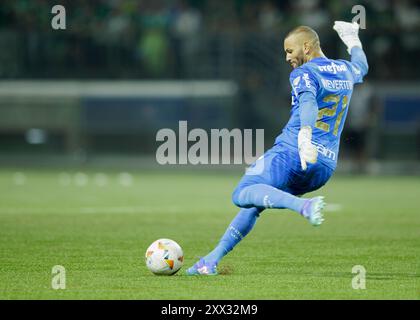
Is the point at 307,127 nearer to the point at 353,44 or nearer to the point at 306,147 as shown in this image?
the point at 306,147

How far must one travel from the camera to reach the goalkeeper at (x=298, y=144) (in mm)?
8984

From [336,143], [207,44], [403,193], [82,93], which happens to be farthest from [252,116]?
[336,143]

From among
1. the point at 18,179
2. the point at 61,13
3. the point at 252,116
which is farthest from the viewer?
the point at 252,116

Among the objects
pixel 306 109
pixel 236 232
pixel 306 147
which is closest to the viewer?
pixel 306 147

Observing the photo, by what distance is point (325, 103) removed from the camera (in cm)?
925

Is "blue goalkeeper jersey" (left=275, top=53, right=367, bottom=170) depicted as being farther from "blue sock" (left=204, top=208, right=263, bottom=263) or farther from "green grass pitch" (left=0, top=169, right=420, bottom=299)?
"green grass pitch" (left=0, top=169, right=420, bottom=299)

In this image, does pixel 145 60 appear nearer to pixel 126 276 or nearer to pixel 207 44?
pixel 207 44

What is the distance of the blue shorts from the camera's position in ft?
30.1

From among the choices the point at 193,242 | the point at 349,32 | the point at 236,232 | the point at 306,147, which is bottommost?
the point at 193,242

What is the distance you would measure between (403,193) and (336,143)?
35.7ft

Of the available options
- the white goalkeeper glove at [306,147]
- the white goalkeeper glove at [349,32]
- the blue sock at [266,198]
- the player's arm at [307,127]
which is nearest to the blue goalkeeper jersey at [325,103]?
the player's arm at [307,127]

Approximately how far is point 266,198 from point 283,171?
46 cm

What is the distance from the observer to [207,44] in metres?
27.3

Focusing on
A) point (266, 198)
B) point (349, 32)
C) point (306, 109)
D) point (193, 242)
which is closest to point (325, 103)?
point (306, 109)
